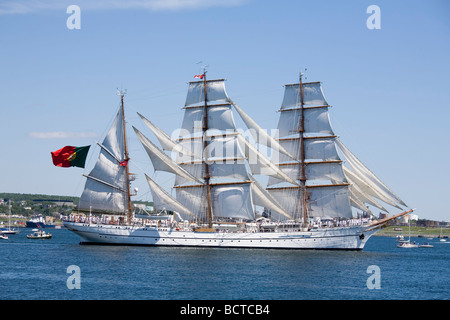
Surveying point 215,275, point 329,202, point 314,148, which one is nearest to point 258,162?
point 314,148

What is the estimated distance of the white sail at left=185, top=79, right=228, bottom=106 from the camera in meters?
79.8

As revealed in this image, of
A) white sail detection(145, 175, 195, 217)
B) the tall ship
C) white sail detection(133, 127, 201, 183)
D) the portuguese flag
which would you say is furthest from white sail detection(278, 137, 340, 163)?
the portuguese flag

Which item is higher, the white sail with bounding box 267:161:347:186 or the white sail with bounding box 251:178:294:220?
the white sail with bounding box 267:161:347:186

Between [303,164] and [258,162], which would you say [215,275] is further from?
[303,164]

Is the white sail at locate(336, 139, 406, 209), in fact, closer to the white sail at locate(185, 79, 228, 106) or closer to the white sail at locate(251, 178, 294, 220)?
the white sail at locate(251, 178, 294, 220)

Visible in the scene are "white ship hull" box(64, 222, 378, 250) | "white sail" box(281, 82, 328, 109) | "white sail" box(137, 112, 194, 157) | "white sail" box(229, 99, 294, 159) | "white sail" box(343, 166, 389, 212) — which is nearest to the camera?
"white sail" box(343, 166, 389, 212)

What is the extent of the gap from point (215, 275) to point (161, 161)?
93.5 feet

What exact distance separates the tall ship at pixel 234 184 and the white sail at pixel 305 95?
5.0 inches

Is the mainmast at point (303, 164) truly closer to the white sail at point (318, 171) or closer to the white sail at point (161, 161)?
the white sail at point (318, 171)

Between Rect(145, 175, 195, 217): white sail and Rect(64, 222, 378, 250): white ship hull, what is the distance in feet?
8.81

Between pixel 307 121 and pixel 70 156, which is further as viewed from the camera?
pixel 307 121

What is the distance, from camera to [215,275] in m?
52.8
